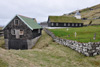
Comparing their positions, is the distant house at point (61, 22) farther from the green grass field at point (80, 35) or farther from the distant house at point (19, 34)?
the distant house at point (19, 34)

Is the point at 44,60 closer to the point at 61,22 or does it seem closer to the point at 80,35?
the point at 80,35

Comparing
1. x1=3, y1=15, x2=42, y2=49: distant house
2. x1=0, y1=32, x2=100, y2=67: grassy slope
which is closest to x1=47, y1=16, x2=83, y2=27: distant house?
x1=3, y1=15, x2=42, y2=49: distant house

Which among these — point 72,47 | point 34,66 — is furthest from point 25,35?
point 34,66

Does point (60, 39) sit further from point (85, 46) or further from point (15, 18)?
point (15, 18)

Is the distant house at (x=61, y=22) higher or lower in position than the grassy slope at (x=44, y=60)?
higher

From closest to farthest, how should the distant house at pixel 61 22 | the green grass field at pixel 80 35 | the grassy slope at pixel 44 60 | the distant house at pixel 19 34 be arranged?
the grassy slope at pixel 44 60 < the green grass field at pixel 80 35 < the distant house at pixel 19 34 < the distant house at pixel 61 22

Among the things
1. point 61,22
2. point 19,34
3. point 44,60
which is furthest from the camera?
point 61,22

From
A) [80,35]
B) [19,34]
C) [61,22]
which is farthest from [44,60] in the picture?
[61,22]

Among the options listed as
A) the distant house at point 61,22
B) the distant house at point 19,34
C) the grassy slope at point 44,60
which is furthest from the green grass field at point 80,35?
the distant house at point 61,22

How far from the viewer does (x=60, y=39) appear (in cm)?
2197

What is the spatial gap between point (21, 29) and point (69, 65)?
1702 centimetres

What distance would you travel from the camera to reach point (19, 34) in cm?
2445

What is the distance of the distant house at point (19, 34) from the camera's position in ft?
78.2

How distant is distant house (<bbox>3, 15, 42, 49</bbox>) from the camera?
2383 cm
